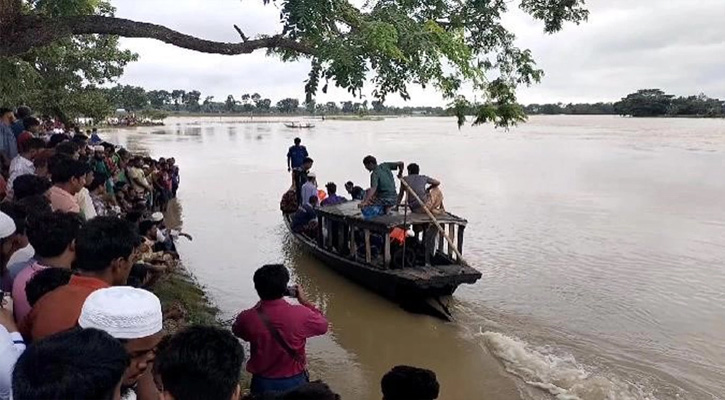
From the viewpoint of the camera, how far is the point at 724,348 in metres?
9.66

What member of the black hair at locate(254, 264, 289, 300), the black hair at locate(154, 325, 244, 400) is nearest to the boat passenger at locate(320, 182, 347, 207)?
the black hair at locate(254, 264, 289, 300)

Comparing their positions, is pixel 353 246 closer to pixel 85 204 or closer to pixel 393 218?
pixel 393 218

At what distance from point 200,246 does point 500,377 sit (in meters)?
9.42

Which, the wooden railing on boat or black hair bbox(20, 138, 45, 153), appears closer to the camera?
black hair bbox(20, 138, 45, 153)

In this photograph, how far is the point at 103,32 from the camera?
251 inches

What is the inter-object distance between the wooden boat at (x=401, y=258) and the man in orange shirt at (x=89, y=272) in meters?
6.64

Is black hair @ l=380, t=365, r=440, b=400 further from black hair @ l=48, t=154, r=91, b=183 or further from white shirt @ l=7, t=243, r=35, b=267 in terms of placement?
black hair @ l=48, t=154, r=91, b=183

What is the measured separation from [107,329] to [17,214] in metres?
2.11

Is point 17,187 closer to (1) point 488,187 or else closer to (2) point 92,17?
(2) point 92,17

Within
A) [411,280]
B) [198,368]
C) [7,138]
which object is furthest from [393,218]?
[198,368]

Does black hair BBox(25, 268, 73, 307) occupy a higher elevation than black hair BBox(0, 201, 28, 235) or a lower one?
lower

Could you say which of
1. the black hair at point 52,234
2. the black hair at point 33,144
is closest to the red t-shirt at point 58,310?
the black hair at point 52,234

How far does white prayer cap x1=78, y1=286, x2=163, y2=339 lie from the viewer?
241 centimetres

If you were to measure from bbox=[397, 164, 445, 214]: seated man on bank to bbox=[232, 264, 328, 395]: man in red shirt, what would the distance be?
6394mm
